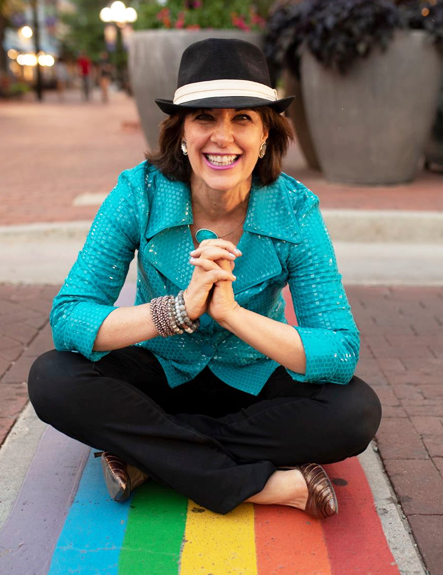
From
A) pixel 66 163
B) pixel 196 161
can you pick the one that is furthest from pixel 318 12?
pixel 196 161

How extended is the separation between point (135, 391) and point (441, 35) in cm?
553

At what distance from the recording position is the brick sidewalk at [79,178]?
6562mm

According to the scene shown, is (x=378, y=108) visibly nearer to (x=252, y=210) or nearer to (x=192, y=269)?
(x=252, y=210)

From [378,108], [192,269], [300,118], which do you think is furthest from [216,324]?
[300,118]

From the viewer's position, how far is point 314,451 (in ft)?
7.59

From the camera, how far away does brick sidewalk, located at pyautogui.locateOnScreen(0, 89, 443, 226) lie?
6.56 metres

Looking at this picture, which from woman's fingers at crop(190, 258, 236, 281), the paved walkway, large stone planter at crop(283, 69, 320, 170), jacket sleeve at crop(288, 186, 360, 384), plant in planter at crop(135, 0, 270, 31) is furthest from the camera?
plant in planter at crop(135, 0, 270, 31)

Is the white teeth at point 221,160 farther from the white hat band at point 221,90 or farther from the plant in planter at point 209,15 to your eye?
the plant in planter at point 209,15

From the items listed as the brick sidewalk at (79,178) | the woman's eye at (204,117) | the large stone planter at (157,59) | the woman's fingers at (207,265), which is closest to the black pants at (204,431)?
the woman's fingers at (207,265)

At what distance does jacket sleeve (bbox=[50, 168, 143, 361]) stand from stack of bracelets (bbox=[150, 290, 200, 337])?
16 centimetres

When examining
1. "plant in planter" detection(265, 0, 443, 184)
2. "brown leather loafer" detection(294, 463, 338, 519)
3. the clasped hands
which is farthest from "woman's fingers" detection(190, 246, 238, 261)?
"plant in planter" detection(265, 0, 443, 184)

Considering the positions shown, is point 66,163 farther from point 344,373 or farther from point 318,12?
point 344,373

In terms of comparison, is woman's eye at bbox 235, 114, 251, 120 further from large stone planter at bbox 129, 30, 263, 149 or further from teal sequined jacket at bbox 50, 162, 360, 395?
large stone planter at bbox 129, 30, 263, 149

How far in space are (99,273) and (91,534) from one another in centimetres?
80
